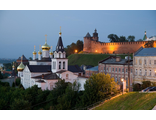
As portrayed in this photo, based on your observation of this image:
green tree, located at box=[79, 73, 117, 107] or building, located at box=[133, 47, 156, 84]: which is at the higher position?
building, located at box=[133, 47, 156, 84]

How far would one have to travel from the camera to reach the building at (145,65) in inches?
1377

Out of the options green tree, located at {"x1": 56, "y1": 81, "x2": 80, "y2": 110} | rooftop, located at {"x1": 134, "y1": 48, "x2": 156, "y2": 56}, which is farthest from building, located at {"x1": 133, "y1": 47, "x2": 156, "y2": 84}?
green tree, located at {"x1": 56, "y1": 81, "x2": 80, "y2": 110}

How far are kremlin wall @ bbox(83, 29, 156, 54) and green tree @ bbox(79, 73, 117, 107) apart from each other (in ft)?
162

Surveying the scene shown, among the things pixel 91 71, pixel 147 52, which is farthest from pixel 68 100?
pixel 91 71

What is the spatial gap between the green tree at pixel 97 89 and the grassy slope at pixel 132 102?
2116 millimetres

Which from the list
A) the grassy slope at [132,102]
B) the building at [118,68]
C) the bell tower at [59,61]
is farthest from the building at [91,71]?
the grassy slope at [132,102]

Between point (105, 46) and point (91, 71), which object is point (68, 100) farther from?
point (105, 46)

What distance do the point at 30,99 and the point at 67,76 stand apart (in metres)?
8.14

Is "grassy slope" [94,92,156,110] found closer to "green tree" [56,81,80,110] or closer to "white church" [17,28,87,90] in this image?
"green tree" [56,81,80,110]

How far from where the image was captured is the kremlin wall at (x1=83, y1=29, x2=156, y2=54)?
75225 mm

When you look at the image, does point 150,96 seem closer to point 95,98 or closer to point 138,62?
point 95,98

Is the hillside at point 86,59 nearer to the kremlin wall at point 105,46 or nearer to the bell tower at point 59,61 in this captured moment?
the kremlin wall at point 105,46
